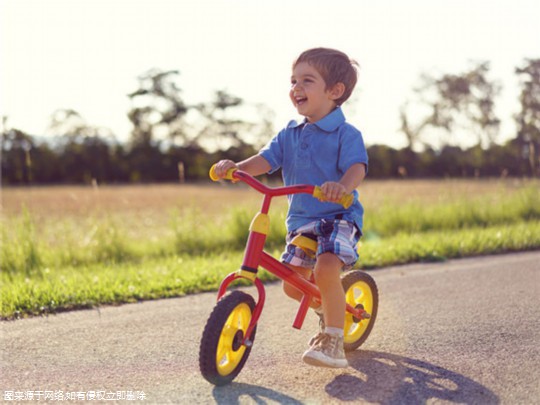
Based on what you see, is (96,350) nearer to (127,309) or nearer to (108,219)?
(127,309)

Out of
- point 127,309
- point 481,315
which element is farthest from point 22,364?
point 481,315

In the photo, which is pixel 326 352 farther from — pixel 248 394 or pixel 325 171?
pixel 325 171

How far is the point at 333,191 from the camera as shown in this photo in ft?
8.97

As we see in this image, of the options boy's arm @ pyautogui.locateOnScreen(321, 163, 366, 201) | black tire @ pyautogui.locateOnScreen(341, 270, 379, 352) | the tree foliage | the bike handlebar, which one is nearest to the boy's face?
boy's arm @ pyautogui.locateOnScreen(321, 163, 366, 201)

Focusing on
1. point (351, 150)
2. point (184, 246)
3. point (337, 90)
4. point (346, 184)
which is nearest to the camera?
point (346, 184)

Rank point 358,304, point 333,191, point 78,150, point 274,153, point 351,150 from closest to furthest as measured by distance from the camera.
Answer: point 333,191
point 351,150
point 274,153
point 358,304
point 78,150

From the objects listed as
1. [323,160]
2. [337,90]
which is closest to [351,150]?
[323,160]

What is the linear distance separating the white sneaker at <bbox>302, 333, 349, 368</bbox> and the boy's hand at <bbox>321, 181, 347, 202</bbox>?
0.69 metres

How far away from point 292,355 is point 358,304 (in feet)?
→ 1.50

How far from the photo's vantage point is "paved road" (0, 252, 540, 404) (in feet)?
9.54

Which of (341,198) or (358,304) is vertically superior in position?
(341,198)

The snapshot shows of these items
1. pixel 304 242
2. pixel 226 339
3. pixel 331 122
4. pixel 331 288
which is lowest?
pixel 226 339

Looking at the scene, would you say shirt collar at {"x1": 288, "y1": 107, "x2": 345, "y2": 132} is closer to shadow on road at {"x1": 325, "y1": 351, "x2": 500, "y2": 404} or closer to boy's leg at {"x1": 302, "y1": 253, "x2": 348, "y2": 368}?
boy's leg at {"x1": 302, "y1": 253, "x2": 348, "y2": 368}

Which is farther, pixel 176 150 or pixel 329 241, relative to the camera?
pixel 176 150
